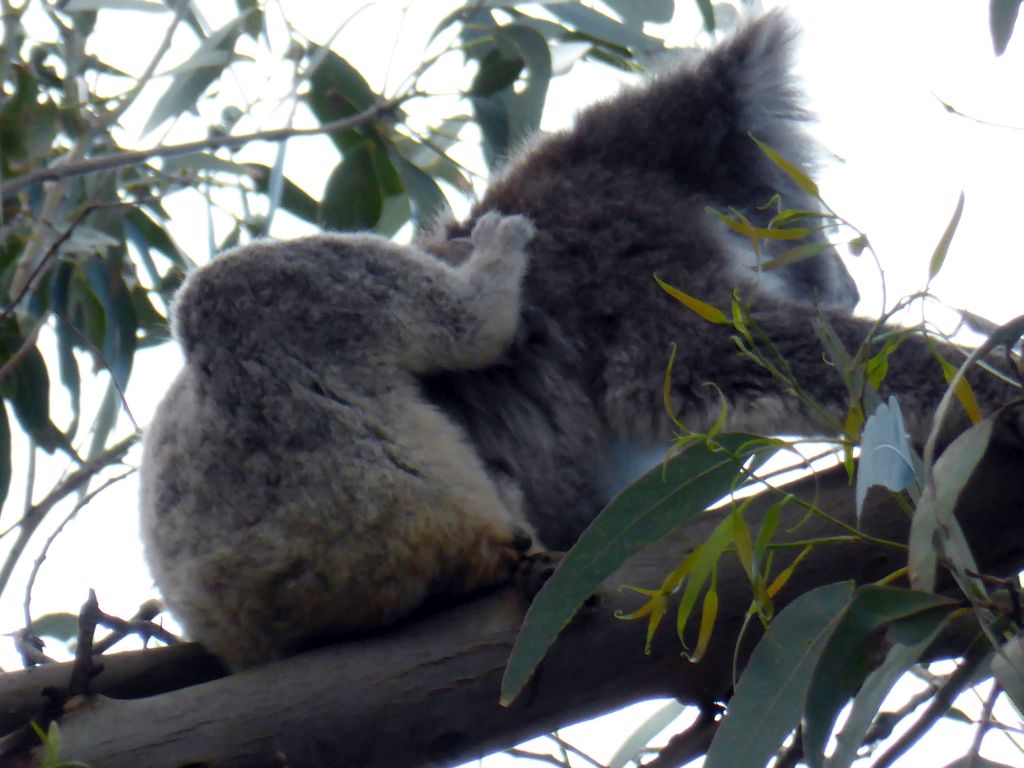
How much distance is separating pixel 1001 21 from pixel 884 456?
0.42 m

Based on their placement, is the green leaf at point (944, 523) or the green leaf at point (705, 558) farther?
the green leaf at point (705, 558)

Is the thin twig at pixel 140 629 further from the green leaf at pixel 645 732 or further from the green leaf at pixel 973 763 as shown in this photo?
the green leaf at pixel 973 763

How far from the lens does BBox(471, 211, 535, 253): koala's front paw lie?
5.66 ft

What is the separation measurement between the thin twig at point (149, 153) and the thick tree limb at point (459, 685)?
100cm

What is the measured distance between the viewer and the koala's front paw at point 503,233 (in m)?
1.72

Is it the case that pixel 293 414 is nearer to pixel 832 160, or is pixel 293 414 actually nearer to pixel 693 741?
pixel 693 741

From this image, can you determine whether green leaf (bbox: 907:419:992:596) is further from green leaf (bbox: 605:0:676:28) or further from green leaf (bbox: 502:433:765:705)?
green leaf (bbox: 605:0:676:28)

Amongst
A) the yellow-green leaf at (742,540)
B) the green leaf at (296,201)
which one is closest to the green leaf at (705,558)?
the yellow-green leaf at (742,540)

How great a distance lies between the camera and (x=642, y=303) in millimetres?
1785

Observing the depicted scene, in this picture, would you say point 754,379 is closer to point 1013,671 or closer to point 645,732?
point 645,732

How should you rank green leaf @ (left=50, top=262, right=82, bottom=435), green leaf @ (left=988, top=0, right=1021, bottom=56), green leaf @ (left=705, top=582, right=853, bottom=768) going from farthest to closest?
green leaf @ (left=50, top=262, right=82, bottom=435)
green leaf @ (left=988, top=0, right=1021, bottom=56)
green leaf @ (left=705, top=582, right=853, bottom=768)

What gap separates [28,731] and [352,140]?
157 centimetres

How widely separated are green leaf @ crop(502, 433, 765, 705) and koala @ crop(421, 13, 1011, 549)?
20.4 inches

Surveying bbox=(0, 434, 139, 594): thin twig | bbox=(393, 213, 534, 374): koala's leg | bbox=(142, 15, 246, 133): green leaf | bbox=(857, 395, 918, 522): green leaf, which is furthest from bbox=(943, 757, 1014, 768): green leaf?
bbox=(142, 15, 246, 133): green leaf
